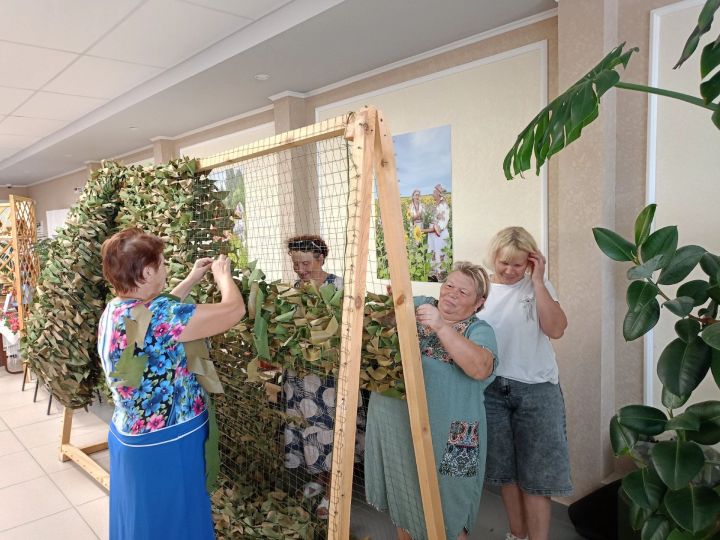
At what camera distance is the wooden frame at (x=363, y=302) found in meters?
1.47

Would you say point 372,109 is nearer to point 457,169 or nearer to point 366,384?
point 366,384

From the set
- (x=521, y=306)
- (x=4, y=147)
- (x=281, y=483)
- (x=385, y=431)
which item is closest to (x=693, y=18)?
(x=521, y=306)

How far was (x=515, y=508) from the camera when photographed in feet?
7.18

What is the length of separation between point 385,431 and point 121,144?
6.18 metres

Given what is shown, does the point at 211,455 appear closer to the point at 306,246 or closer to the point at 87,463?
the point at 306,246

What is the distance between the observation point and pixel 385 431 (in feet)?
6.35

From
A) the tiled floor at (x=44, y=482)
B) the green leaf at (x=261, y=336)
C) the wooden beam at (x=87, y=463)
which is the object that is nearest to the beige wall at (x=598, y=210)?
the green leaf at (x=261, y=336)

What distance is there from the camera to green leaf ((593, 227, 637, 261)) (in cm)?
140

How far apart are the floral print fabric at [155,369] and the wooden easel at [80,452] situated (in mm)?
1813

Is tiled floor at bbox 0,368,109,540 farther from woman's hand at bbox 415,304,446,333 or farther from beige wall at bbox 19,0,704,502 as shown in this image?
beige wall at bbox 19,0,704,502

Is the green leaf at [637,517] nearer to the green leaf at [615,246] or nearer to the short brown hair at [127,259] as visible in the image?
the green leaf at [615,246]

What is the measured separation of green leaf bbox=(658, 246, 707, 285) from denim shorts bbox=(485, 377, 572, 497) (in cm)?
83

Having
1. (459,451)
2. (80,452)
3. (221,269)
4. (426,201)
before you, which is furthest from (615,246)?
(80,452)

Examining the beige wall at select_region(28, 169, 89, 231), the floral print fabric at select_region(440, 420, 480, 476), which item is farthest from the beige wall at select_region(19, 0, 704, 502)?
the beige wall at select_region(28, 169, 89, 231)
